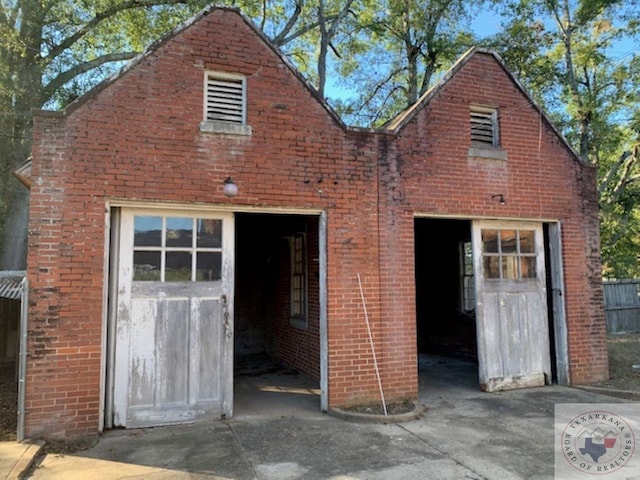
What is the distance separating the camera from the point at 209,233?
6.26 m

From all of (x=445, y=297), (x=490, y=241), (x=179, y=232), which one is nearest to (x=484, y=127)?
(x=490, y=241)

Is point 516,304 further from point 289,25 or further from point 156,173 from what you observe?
point 289,25

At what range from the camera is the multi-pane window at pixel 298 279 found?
8977mm

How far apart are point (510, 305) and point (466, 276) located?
325cm

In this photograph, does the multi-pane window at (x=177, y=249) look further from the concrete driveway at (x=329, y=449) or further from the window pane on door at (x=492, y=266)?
the window pane on door at (x=492, y=266)

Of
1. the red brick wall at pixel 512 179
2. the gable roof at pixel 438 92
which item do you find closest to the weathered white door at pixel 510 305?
the red brick wall at pixel 512 179

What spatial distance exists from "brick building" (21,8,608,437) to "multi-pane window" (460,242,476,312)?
274 cm

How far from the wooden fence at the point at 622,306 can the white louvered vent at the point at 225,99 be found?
46.1ft

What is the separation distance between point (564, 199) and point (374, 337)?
446 centimetres

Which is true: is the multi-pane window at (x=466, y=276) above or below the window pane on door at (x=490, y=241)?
below

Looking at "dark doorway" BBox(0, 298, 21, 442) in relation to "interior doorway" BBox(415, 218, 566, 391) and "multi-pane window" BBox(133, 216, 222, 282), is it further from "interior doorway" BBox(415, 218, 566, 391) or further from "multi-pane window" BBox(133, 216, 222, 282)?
"interior doorway" BBox(415, 218, 566, 391)

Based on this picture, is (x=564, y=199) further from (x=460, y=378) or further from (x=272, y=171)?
(x=272, y=171)

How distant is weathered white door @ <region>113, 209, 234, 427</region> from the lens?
5.77 metres

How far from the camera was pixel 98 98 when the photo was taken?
568 centimetres
